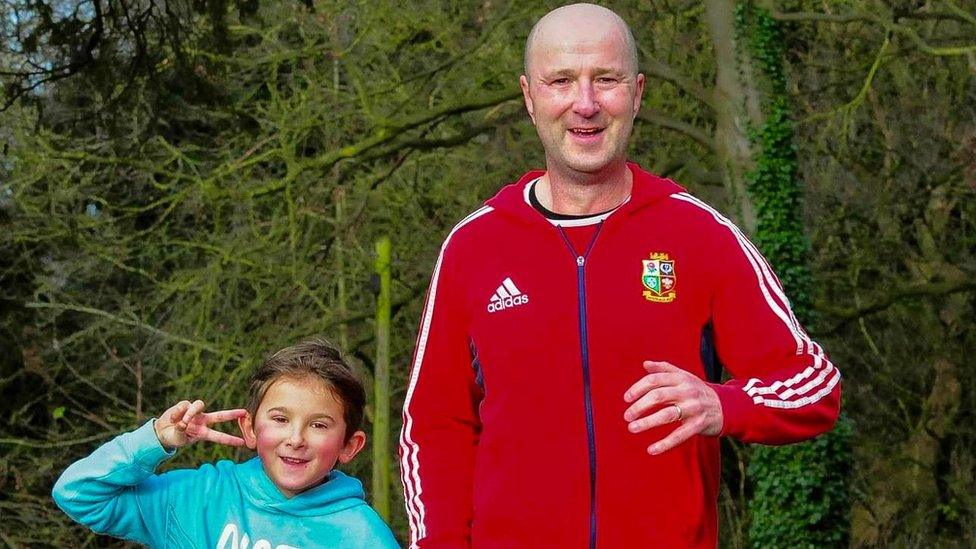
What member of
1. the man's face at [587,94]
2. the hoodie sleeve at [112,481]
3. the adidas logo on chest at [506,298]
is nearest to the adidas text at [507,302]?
the adidas logo on chest at [506,298]

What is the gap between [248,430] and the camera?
3500 millimetres

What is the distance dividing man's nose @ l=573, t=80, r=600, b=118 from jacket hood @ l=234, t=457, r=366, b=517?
3.25 ft

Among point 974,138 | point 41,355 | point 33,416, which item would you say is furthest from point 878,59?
point 33,416

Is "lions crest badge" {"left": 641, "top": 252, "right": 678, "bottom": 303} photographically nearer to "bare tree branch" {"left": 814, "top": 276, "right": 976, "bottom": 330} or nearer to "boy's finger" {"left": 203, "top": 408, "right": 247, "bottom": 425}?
"boy's finger" {"left": 203, "top": 408, "right": 247, "bottom": 425}

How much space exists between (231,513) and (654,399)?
3.73 ft

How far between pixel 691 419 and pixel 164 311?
1299 centimetres

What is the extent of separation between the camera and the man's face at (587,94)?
10.5 feet

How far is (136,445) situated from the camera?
321 centimetres

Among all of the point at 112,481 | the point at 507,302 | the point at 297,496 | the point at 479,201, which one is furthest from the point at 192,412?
the point at 479,201

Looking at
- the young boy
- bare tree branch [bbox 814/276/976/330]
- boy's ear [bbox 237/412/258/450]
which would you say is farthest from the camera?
bare tree branch [bbox 814/276/976/330]

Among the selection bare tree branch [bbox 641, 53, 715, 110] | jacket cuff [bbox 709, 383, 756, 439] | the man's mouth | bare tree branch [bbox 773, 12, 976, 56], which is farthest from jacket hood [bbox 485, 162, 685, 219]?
bare tree branch [bbox 641, 53, 715, 110]

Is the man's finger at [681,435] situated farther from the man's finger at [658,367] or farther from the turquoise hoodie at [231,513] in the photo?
the turquoise hoodie at [231,513]

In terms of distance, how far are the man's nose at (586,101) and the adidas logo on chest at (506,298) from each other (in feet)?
1.24

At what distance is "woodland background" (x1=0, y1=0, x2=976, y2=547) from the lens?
13344 mm
